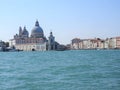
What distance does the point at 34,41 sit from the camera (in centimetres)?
12694

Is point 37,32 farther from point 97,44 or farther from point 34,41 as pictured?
point 97,44

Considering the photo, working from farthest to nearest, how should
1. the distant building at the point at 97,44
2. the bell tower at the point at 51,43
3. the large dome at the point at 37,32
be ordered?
the distant building at the point at 97,44 < the large dome at the point at 37,32 < the bell tower at the point at 51,43

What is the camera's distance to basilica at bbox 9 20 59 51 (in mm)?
122812

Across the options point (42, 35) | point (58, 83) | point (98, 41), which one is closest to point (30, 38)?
point (42, 35)

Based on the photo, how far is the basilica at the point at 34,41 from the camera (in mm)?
122812

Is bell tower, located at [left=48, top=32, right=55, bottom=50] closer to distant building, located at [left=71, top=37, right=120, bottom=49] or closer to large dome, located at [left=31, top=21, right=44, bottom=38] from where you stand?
large dome, located at [left=31, top=21, right=44, bottom=38]

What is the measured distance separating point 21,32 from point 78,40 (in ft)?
80.1

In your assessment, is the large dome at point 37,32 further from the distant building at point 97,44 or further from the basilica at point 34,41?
the distant building at point 97,44

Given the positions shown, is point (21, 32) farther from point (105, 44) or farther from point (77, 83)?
point (77, 83)

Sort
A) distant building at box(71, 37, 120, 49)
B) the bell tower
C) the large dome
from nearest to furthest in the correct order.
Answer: the bell tower, the large dome, distant building at box(71, 37, 120, 49)

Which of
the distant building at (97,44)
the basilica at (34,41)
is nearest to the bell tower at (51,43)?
the basilica at (34,41)

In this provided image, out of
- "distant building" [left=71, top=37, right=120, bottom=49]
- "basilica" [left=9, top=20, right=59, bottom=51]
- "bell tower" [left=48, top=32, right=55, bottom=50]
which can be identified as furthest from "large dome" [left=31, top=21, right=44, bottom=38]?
"distant building" [left=71, top=37, right=120, bottom=49]

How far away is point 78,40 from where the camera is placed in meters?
147

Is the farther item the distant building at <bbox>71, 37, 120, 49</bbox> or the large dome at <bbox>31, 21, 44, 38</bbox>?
the distant building at <bbox>71, 37, 120, 49</bbox>
